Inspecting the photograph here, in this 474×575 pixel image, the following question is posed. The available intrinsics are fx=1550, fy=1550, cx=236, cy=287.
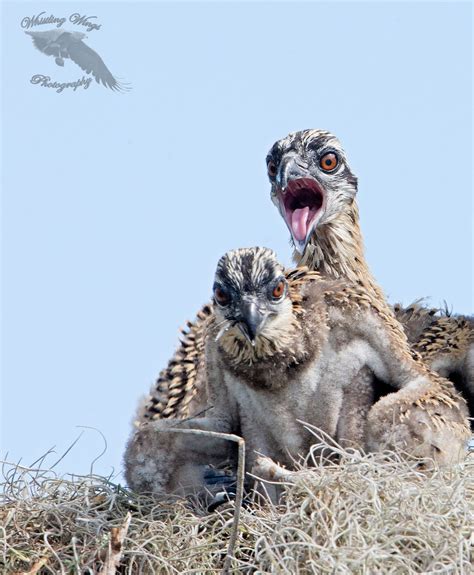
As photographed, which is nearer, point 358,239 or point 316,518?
point 316,518

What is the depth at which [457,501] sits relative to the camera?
22.4 feet

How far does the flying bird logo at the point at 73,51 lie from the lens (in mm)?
10641

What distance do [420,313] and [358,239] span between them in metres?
0.79

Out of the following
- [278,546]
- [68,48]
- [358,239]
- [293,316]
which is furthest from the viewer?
[68,48]

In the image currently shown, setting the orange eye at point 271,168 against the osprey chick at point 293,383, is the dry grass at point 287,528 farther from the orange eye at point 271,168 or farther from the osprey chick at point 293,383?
the orange eye at point 271,168

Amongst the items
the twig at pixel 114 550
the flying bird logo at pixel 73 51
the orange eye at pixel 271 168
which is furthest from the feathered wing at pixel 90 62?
the twig at pixel 114 550

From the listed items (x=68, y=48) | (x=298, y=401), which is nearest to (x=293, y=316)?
(x=298, y=401)

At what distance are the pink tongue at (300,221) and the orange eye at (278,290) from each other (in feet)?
3.72

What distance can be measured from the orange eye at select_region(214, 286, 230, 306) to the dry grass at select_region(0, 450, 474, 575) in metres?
0.86

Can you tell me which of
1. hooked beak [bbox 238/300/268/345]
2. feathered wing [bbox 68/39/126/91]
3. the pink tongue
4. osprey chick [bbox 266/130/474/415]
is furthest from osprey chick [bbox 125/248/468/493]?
feathered wing [bbox 68/39/126/91]

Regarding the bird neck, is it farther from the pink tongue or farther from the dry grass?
the dry grass

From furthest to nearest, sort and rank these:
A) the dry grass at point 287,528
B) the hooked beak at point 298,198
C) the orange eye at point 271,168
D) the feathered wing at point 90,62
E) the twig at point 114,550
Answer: the feathered wing at point 90,62 < the orange eye at point 271,168 < the hooked beak at point 298,198 < the twig at point 114,550 < the dry grass at point 287,528

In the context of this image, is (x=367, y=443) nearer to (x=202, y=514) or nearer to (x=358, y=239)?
(x=202, y=514)

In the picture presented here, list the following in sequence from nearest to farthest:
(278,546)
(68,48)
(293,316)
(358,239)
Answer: (278,546) → (293,316) → (358,239) → (68,48)
